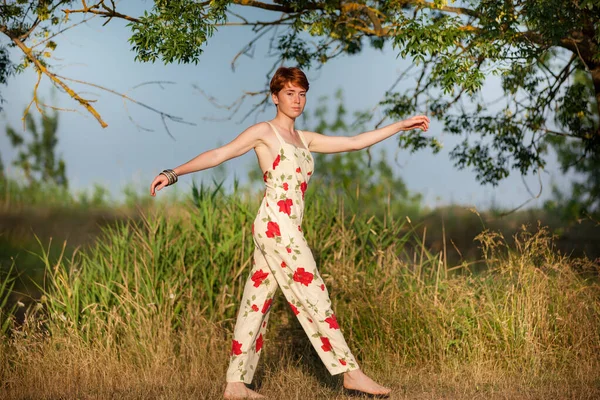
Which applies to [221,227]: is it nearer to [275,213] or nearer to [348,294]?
[348,294]

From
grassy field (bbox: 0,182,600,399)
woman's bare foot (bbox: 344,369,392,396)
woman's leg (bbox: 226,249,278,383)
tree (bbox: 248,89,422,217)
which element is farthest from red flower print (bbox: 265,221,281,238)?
tree (bbox: 248,89,422,217)

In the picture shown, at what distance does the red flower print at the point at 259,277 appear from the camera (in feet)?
17.6

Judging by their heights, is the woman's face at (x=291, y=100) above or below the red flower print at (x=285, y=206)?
above

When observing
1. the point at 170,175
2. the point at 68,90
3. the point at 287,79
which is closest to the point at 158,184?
the point at 170,175

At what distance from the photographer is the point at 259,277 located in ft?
17.7

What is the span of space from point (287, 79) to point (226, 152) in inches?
25.9

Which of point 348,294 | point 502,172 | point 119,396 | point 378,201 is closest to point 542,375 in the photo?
point 348,294

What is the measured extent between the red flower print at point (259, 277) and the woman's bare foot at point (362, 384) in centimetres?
88

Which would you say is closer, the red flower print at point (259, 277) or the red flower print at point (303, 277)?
the red flower print at point (303, 277)

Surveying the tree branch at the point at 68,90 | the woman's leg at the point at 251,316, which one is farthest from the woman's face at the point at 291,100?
the tree branch at the point at 68,90

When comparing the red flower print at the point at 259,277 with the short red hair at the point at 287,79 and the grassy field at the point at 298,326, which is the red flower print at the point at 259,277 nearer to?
the grassy field at the point at 298,326

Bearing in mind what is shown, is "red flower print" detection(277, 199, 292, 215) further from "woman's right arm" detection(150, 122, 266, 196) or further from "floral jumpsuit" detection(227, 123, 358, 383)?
"woman's right arm" detection(150, 122, 266, 196)

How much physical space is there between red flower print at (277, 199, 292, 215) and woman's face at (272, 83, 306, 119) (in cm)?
61

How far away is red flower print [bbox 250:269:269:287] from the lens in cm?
538
